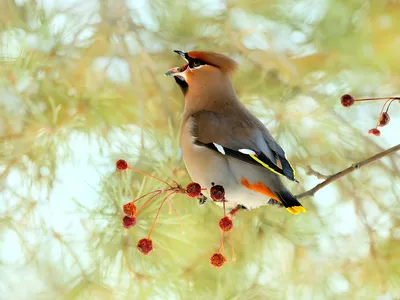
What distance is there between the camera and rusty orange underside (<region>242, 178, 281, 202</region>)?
123cm

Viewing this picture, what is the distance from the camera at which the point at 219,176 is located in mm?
1317

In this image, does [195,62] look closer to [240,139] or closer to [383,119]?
[240,139]

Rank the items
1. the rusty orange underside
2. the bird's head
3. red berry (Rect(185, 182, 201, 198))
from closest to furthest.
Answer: red berry (Rect(185, 182, 201, 198)) < the rusty orange underside < the bird's head

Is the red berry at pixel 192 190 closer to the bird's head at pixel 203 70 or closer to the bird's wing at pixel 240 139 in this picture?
the bird's wing at pixel 240 139

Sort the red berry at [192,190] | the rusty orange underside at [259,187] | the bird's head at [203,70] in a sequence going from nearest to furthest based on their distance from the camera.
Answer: the red berry at [192,190]
the rusty orange underside at [259,187]
the bird's head at [203,70]

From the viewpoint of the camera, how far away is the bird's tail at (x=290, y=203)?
1145 mm

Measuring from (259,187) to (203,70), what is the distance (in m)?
0.37

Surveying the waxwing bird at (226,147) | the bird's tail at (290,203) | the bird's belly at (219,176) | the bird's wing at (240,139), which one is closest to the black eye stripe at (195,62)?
the waxwing bird at (226,147)

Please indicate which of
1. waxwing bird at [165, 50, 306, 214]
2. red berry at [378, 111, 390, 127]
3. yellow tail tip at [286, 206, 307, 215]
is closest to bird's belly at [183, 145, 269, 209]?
waxwing bird at [165, 50, 306, 214]

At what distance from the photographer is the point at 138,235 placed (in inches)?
59.9

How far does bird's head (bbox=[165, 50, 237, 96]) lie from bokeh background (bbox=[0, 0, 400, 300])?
0.14 metres

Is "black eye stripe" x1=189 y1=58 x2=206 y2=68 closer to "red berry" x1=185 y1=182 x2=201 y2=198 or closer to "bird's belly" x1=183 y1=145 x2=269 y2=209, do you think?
"bird's belly" x1=183 y1=145 x2=269 y2=209

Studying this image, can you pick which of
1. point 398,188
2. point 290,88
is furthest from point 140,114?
point 398,188

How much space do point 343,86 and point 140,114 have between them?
2.05ft
